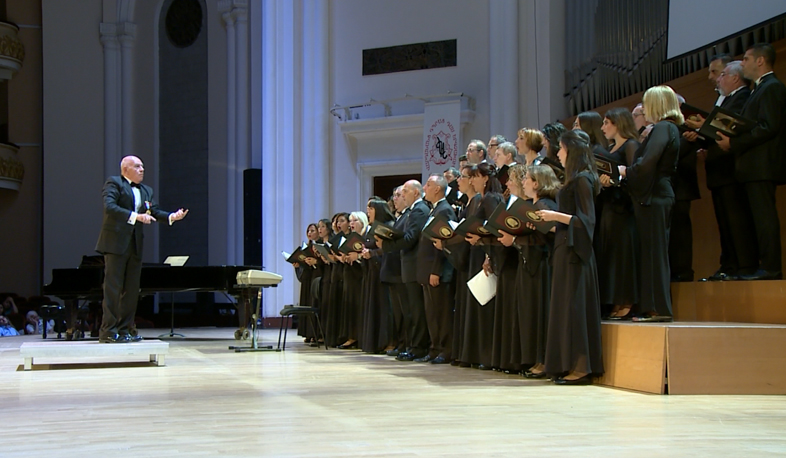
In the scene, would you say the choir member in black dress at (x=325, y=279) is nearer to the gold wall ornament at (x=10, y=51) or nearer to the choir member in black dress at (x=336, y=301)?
the choir member in black dress at (x=336, y=301)

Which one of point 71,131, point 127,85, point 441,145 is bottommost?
point 441,145

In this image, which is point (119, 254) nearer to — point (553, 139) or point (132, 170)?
point (132, 170)

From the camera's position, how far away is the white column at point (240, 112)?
16.4m

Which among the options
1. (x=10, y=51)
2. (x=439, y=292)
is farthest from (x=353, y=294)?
(x=10, y=51)

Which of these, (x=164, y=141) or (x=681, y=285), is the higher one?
(x=164, y=141)

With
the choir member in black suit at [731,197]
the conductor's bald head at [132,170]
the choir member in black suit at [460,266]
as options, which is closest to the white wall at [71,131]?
the conductor's bald head at [132,170]

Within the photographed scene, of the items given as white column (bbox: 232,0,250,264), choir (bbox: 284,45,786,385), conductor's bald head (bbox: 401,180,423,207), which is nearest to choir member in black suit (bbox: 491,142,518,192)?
choir (bbox: 284,45,786,385)

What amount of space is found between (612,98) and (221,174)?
30.0 ft

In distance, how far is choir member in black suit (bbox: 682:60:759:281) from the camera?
5609mm

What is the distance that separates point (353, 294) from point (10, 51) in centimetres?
1123

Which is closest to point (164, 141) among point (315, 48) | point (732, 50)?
point (315, 48)

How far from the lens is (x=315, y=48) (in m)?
13.6

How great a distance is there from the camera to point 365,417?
12.7ft

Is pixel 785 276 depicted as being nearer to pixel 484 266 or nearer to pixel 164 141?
pixel 484 266
